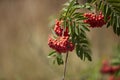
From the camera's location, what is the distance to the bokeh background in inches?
202

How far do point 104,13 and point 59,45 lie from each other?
221 millimetres

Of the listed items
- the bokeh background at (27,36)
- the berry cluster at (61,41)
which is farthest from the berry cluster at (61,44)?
the bokeh background at (27,36)

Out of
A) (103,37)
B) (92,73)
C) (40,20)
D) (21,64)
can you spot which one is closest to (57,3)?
(40,20)

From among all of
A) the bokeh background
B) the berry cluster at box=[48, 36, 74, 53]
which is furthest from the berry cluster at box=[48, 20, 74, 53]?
the bokeh background

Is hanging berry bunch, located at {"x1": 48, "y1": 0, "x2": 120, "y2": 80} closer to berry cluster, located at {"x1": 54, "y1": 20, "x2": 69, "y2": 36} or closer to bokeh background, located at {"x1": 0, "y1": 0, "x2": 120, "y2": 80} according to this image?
berry cluster, located at {"x1": 54, "y1": 20, "x2": 69, "y2": 36}

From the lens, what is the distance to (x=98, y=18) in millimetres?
1421

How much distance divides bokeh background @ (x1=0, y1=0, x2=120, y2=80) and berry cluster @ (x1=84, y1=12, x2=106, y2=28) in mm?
3478

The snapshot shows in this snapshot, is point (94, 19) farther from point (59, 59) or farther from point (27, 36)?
point (27, 36)

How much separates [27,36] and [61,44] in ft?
12.0

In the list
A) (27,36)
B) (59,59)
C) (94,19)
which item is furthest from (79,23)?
(27,36)

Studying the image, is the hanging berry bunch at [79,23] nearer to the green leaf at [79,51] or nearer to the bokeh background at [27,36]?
the green leaf at [79,51]

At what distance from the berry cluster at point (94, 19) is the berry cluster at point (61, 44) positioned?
0.30 ft

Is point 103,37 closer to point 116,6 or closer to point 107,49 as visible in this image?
point 107,49

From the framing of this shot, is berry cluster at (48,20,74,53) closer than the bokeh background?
Yes
